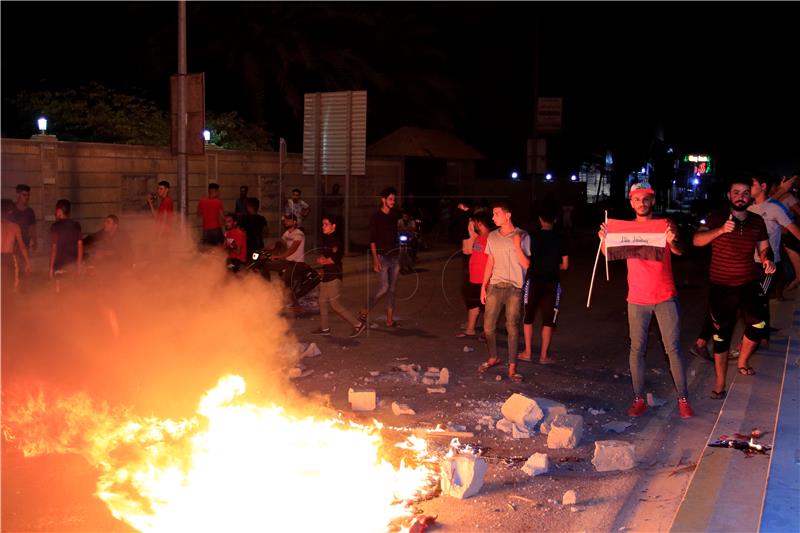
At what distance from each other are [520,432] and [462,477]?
1352 mm

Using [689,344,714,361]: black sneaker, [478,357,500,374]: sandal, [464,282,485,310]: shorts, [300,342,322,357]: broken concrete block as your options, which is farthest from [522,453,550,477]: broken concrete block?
[464,282,485,310]: shorts

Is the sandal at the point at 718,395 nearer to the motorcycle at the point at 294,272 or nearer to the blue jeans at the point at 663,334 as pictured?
the blue jeans at the point at 663,334

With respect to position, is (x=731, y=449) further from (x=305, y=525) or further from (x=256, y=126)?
(x=256, y=126)

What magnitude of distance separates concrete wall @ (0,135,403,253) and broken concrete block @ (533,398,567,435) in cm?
1224

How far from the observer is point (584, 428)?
695cm

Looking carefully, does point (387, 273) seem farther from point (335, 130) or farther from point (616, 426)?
point (335, 130)

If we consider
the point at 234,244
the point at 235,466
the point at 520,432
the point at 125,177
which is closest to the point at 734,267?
the point at 520,432

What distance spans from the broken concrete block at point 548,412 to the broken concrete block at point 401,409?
1.02 m

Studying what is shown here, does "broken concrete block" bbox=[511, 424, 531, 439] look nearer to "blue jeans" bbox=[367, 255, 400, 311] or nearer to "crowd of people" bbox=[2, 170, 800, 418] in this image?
"crowd of people" bbox=[2, 170, 800, 418]

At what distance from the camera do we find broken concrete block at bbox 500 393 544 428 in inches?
265

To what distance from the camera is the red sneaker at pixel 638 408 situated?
728cm

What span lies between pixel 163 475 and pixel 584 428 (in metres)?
3.34

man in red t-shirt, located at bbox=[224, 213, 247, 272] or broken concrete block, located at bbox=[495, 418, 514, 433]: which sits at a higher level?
man in red t-shirt, located at bbox=[224, 213, 247, 272]

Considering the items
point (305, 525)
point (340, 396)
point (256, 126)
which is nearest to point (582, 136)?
point (256, 126)
